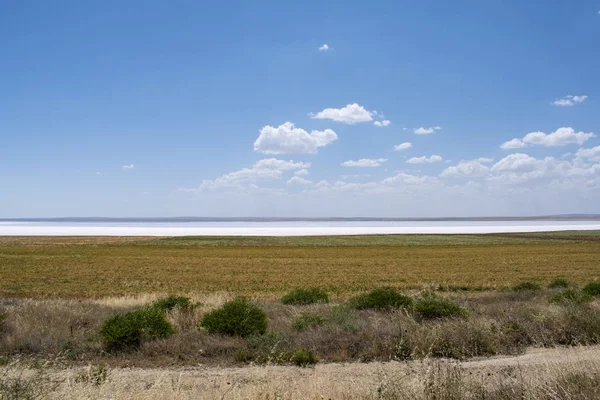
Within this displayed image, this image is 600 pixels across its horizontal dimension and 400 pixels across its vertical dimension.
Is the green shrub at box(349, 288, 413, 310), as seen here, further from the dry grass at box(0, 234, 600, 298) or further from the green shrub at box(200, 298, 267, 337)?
the dry grass at box(0, 234, 600, 298)

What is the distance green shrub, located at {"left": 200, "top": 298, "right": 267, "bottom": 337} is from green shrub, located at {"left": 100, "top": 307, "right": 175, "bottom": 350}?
1089 millimetres

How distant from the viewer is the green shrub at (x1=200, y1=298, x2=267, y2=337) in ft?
37.0

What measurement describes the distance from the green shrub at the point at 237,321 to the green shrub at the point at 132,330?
1.09 m

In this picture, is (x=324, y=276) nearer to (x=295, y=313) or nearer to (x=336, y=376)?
(x=295, y=313)

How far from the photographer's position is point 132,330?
10.5m

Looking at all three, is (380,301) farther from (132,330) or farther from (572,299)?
(132,330)

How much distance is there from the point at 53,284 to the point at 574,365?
33004mm

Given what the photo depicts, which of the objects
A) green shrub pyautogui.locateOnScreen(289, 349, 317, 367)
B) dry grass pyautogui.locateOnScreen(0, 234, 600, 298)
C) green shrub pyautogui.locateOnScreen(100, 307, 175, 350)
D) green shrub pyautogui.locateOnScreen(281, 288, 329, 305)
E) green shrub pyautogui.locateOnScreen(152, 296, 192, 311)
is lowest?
dry grass pyautogui.locateOnScreen(0, 234, 600, 298)

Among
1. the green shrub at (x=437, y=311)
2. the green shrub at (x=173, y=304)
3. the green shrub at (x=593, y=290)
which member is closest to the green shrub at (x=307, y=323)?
the green shrub at (x=437, y=311)

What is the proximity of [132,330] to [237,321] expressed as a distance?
2537mm

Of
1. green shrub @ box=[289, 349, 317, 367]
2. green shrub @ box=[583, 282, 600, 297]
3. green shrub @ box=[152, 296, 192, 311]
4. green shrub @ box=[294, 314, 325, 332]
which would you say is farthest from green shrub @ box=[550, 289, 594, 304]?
green shrub @ box=[152, 296, 192, 311]

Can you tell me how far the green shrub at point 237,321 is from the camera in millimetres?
11281

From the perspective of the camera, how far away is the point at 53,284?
31.4 m

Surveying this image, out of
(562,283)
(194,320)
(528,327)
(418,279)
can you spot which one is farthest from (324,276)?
(528,327)
